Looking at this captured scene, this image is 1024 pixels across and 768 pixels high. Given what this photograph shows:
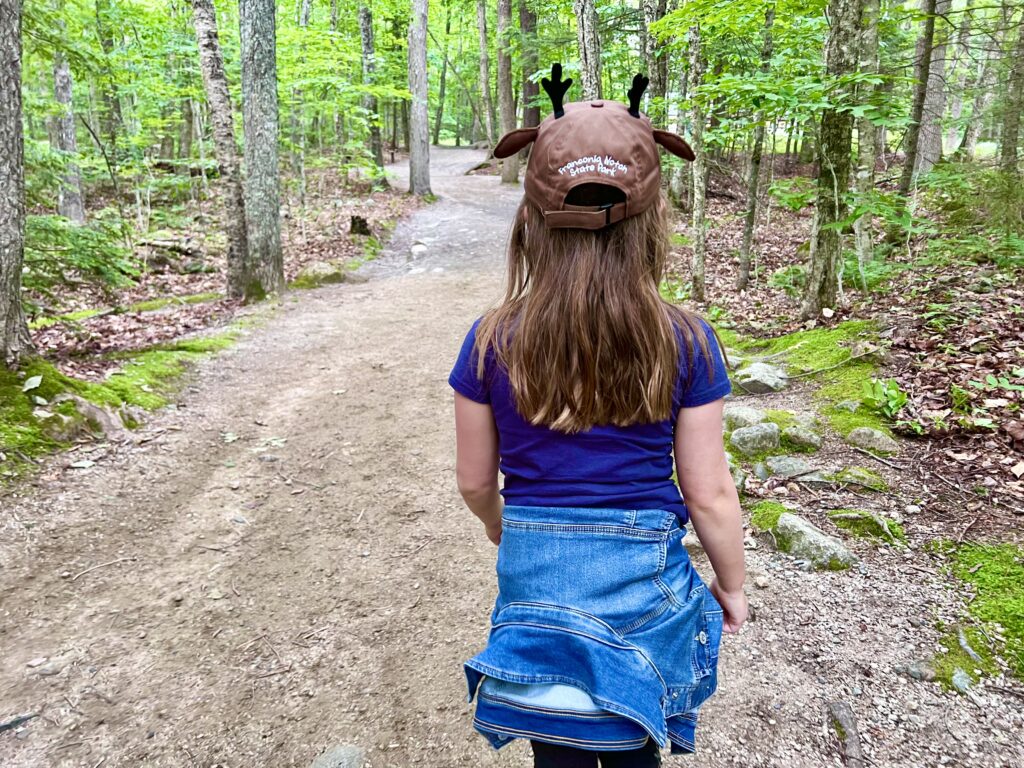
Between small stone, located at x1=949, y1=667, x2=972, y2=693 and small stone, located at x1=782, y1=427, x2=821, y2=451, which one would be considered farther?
small stone, located at x1=782, y1=427, x2=821, y2=451

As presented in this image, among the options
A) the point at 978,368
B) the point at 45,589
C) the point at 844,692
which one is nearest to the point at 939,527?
the point at 844,692

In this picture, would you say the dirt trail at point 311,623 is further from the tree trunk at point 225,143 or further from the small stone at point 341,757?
the tree trunk at point 225,143

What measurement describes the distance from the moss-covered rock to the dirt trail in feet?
0.56

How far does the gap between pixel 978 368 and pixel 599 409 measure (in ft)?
15.3

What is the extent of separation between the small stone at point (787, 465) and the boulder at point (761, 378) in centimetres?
138

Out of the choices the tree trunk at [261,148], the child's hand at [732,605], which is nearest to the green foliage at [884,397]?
the child's hand at [732,605]

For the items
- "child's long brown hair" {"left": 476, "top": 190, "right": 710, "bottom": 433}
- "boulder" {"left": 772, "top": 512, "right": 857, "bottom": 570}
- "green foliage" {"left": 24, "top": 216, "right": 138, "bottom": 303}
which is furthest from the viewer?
"green foliage" {"left": 24, "top": 216, "right": 138, "bottom": 303}

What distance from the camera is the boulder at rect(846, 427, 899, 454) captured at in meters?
4.28

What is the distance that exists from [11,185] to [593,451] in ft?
18.3

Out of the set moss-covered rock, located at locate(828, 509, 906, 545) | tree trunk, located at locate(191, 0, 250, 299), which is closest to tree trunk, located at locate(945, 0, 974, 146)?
moss-covered rock, located at locate(828, 509, 906, 545)

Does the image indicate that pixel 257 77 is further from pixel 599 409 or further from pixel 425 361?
pixel 599 409

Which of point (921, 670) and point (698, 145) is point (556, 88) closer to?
point (921, 670)

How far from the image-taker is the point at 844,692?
2.67 m

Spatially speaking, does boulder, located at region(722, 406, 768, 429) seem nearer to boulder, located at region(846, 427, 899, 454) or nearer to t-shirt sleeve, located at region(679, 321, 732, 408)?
boulder, located at region(846, 427, 899, 454)
